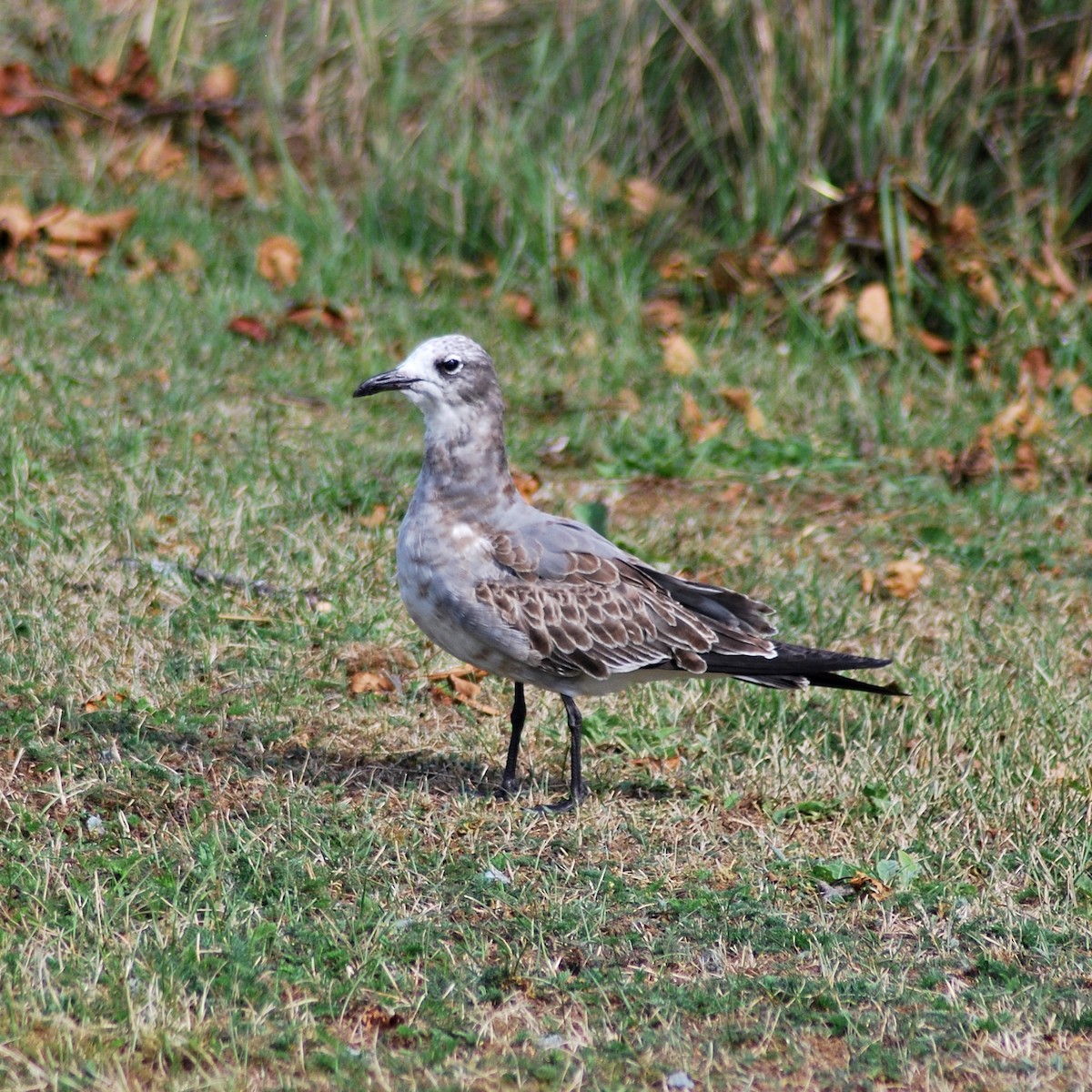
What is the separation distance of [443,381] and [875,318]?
12.3ft

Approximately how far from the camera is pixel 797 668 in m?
4.48

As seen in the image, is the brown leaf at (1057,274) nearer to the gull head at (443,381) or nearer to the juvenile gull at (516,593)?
the juvenile gull at (516,593)

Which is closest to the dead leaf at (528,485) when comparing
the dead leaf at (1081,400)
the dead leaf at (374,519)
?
the dead leaf at (374,519)

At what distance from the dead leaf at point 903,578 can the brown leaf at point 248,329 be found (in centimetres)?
308

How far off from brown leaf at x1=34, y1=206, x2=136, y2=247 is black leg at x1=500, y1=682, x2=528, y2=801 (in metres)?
4.34

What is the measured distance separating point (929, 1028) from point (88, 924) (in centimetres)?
178

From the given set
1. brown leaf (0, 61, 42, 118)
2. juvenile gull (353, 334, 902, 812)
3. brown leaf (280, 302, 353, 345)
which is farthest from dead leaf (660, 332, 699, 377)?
brown leaf (0, 61, 42, 118)

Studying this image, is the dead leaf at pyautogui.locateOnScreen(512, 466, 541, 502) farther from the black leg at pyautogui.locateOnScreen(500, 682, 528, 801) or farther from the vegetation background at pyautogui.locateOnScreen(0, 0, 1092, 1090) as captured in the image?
the black leg at pyautogui.locateOnScreen(500, 682, 528, 801)

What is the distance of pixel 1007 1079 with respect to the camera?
3.21 meters

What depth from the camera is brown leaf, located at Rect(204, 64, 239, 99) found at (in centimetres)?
880


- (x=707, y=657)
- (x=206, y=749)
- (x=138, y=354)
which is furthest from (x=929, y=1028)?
(x=138, y=354)

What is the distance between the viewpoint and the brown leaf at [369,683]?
4.99 meters

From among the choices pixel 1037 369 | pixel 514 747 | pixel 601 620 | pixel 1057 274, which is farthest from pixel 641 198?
pixel 514 747

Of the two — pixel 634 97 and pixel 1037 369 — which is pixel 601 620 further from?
pixel 634 97
